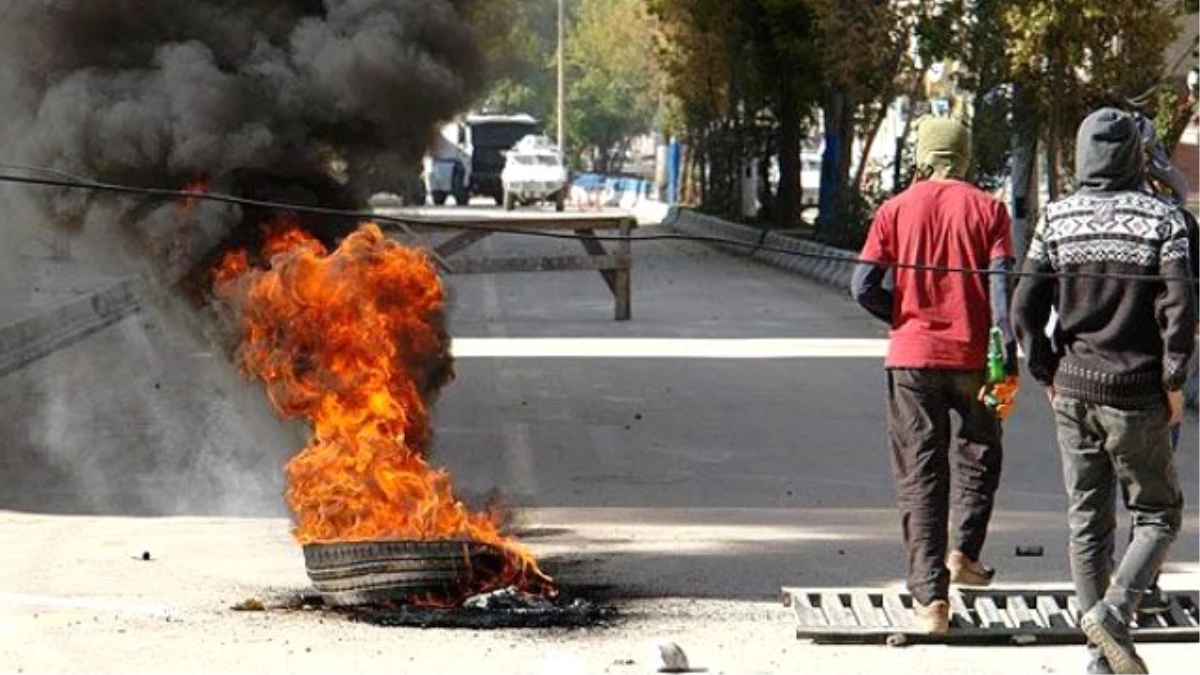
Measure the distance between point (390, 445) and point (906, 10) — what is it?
24462 millimetres

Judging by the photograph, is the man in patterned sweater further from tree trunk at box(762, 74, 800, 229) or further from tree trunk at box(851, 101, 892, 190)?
tree trunk at box(762, 74, 800, 229)

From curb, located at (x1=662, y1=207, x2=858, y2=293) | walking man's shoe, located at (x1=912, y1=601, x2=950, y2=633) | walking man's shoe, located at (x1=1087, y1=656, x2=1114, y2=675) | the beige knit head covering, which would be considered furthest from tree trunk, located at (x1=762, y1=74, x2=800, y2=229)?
walking man's shoe, located at (x1=1087, y1=656, x2=1114, y2=675)

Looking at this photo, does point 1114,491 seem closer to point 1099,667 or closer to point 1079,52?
point 1099,667

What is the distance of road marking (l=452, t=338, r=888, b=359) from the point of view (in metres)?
19.4

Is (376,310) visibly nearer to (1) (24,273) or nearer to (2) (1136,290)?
(2) (1136,290)

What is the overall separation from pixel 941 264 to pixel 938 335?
0.24 meters

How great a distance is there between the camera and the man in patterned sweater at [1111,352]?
22.7ft

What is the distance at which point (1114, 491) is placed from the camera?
282 inches

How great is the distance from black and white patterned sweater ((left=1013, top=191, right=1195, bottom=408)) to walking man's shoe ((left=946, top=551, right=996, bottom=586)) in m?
1.16

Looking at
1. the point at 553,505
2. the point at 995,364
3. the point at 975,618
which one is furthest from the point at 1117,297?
the point at 553,505

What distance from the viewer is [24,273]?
2517 centimetres

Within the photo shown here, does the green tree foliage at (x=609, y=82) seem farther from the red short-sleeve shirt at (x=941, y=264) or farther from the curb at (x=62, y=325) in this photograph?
the red short-sleeve shirt at (x=941, y=264)

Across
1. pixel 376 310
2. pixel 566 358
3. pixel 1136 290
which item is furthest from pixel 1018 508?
pixel 566 358

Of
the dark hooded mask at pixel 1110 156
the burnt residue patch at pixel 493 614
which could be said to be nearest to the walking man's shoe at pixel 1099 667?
the dark hooded mask at pixel 1110 156
